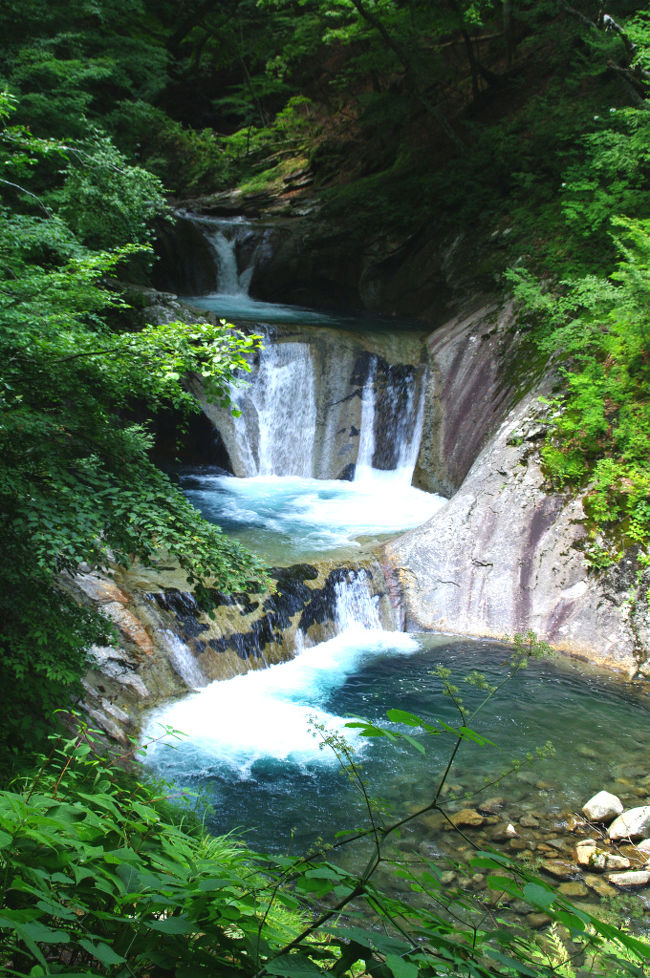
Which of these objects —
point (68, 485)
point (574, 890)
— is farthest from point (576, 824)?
point (68, 485)

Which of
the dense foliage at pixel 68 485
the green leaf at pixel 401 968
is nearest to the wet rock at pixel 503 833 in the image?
the dense foliage at pixel 68 485

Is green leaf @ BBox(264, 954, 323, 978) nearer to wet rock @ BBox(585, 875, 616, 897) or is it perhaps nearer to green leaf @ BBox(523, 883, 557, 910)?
green leaf @ BBox(523, 883, 557, 910)

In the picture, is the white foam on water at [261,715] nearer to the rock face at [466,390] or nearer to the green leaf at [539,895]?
the green leaf at [539,895]

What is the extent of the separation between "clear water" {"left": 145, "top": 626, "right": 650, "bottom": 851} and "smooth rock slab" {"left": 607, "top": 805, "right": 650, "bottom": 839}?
1.37 ft

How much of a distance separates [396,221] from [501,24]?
6238 millimetres

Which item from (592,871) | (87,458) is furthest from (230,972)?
(592,871)

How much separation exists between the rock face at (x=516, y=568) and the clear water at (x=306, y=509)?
3.75 feet

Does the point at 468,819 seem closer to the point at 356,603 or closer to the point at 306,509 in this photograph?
the point at 356,603

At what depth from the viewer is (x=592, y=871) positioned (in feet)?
14.7

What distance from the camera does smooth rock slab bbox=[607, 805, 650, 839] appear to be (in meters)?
4.79

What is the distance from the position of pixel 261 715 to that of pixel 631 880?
3.51m

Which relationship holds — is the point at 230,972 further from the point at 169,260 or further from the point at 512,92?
the point at 512,92

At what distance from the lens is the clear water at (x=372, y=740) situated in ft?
17.1

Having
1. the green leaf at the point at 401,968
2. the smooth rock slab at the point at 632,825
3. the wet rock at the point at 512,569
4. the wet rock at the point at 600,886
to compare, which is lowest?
the wet rock at the point at 600,886
